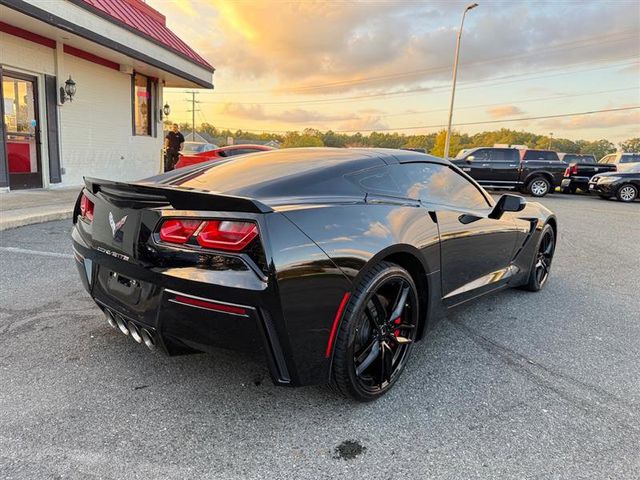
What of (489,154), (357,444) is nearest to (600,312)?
(357,444)

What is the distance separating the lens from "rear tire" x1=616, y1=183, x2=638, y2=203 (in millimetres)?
16516

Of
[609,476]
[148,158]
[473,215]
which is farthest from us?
[148,158]

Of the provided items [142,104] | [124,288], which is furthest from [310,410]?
[142,104]

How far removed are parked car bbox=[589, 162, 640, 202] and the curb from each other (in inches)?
686

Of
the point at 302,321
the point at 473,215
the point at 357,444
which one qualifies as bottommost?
the point at 357,444

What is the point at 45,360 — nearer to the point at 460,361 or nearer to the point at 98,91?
the point at 460,361

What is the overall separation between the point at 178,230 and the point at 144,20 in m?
11.9

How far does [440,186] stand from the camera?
341cm

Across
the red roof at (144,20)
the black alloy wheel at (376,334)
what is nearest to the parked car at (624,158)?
the red roof at (144,20)

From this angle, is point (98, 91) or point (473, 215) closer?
point (473, 215)

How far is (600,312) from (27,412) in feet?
14.7

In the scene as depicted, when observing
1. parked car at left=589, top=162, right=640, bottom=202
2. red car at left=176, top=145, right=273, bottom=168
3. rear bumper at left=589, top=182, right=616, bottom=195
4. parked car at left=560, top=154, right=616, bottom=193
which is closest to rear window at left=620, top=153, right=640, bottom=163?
parked car at left=560, top=154, right=616, bottom=193

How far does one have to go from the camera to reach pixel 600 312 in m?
4.21

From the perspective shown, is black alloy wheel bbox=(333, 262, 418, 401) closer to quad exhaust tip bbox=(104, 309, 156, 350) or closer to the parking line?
quad exhaust tip bbox=(104, 309, 156, 350)
